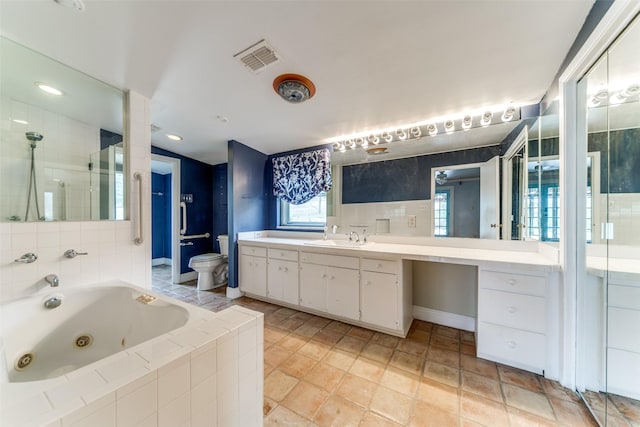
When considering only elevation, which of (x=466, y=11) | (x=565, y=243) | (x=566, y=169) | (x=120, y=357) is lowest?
(x=120, y=357)

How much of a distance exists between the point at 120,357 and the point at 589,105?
2838 mm

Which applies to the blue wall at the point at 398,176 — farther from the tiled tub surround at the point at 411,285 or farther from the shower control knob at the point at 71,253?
the shower control knob at the point at 71,253

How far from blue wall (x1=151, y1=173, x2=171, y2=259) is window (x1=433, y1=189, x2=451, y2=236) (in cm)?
510

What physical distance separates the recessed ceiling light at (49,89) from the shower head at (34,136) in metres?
0.34

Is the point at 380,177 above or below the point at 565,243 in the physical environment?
above

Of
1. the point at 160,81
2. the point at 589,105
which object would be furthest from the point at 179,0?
the point at 589,105

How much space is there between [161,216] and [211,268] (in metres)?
2.43

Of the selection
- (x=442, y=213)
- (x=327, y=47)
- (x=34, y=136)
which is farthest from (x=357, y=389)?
(x=34, y=136)

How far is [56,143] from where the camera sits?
168 centimetres

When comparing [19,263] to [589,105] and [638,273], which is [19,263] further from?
[589,105]

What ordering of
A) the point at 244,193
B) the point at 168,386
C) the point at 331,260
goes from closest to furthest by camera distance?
1. the point at 168,386
2. the point at 331,260
3. the point at 244,193

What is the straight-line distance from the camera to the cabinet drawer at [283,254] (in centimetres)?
265

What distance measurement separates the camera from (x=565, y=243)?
150cm

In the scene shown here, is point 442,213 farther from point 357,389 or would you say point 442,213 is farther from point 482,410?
point 357,389
